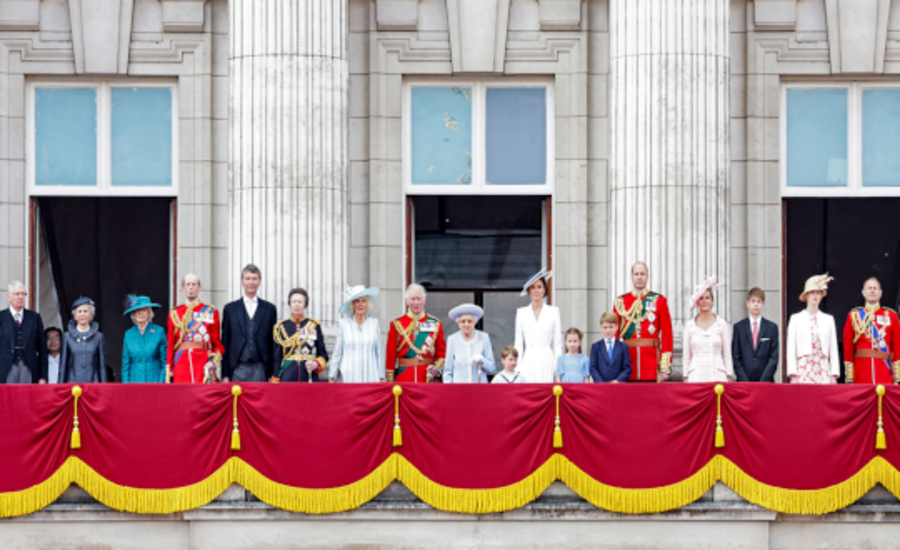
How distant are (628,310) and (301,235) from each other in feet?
13.9

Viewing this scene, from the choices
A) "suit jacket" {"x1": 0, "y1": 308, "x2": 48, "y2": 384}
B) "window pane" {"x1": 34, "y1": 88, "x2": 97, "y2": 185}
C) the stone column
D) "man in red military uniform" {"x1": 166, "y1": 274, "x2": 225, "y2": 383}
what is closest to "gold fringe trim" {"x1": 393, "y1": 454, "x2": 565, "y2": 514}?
"man in red military uniform" {"x1": 166, "y1": 274, "x2": 225, "y2": 383}

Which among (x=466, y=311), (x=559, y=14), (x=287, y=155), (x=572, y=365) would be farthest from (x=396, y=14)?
(x=572, y=365)

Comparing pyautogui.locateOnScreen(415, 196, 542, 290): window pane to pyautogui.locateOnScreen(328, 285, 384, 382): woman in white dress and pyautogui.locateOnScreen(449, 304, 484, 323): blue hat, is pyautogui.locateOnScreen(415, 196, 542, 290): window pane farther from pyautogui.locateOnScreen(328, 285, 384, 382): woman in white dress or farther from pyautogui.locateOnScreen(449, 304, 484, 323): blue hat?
pyautogui.locateOnScreen(328, 285, 384, 382): woman in white dress

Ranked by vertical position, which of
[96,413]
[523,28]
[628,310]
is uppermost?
[523,28]

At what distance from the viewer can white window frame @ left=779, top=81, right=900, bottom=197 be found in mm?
17672

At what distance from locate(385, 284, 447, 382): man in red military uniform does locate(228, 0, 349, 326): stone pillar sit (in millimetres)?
1961

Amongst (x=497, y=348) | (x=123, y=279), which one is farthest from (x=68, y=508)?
(x=497, y=348)

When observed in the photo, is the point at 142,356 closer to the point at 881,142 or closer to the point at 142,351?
the point at 142,351

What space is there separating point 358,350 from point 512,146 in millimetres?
5125

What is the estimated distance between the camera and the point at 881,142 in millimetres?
17703

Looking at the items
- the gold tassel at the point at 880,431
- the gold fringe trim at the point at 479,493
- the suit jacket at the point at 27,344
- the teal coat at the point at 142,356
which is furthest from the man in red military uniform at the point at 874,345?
the suit jacket at the point at 27,344

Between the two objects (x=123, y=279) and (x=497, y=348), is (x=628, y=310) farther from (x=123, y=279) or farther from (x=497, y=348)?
(x=123, y=279)

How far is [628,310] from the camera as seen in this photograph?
14281mm

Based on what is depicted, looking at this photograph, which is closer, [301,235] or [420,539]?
[420,539]
